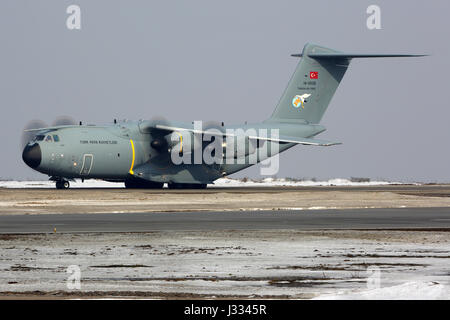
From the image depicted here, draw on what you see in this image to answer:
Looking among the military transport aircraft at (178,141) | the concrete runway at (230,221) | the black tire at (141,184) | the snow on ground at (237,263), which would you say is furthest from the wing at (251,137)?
the snow on ground at (237,263)

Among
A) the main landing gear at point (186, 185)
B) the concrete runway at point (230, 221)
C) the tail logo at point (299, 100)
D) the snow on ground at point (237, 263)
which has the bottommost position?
the main landing gear at point (186, 185)

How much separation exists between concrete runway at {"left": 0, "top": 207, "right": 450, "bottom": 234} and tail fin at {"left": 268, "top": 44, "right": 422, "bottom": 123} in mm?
32329

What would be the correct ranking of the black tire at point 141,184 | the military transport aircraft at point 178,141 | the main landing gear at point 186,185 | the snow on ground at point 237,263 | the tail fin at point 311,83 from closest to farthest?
1. the snow on ground at point 237,263
2. the military transport aircraft at point 178,141
3. the black tire at point 141,184
4. the main landing gear at point 186,185
5. the tail fin at point 311,83

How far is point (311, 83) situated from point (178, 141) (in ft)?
40.6

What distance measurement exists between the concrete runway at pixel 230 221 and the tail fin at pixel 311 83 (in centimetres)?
3233

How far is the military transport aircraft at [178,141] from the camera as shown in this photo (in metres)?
59.8

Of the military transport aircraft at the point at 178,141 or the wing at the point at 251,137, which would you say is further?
the wing at the point at 251,137

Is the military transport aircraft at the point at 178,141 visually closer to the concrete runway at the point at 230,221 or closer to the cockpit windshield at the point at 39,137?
the cockpit windshield at the point at 39,137

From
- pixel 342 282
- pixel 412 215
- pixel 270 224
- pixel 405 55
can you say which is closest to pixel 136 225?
pixel 270 224

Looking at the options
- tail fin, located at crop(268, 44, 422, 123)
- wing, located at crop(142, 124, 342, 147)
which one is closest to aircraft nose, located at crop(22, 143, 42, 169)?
wing, located at crop(142, 124, 342, 147)

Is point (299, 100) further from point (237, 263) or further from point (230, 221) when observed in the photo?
point (237, 263)

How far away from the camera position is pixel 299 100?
7000 centimetres
